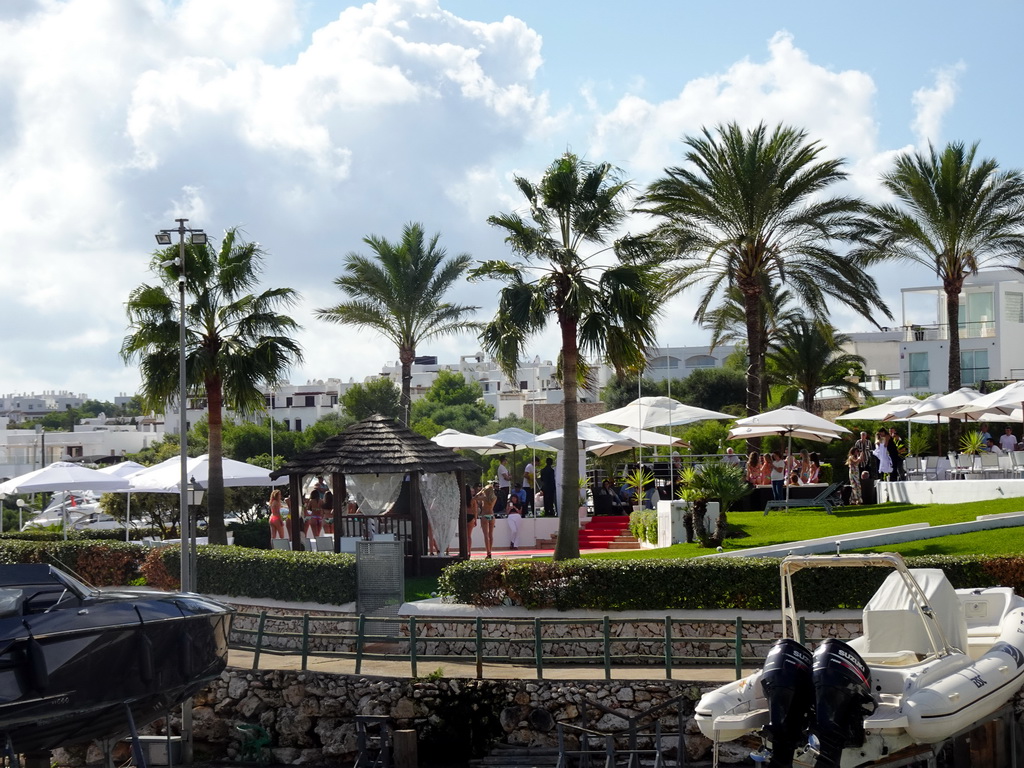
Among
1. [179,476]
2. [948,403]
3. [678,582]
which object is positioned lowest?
[678,582]

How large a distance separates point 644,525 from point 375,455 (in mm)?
6666

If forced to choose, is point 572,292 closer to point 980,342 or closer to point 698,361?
point 980,342

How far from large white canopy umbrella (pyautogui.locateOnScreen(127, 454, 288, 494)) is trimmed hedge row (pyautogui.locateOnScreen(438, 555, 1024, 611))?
1001 cm

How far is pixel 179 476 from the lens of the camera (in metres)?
30.9

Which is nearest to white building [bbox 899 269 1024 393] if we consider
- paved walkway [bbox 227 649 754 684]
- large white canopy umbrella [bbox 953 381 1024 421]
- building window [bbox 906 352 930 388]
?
building window [bbox 906 352 930 388]

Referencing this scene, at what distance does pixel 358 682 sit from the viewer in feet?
65.4

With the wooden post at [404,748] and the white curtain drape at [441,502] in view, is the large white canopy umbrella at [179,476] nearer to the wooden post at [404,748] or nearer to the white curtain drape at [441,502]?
the white curtain drape at [441,502]

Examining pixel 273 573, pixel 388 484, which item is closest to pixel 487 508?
pixel 388 484

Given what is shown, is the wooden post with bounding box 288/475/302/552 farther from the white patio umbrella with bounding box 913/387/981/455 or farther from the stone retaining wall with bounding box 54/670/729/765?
the white patio umbrella with bounding box 913/387/981/455

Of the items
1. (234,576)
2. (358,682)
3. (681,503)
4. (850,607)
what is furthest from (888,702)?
(234,576)

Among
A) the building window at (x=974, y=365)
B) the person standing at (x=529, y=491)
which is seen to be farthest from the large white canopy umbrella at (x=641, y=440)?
the building window at (x=974, y=365)

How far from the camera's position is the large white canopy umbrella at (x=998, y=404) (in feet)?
93.9

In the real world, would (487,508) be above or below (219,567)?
above

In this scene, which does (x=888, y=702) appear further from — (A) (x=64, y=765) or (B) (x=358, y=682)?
(A) (x=64, y=765)
